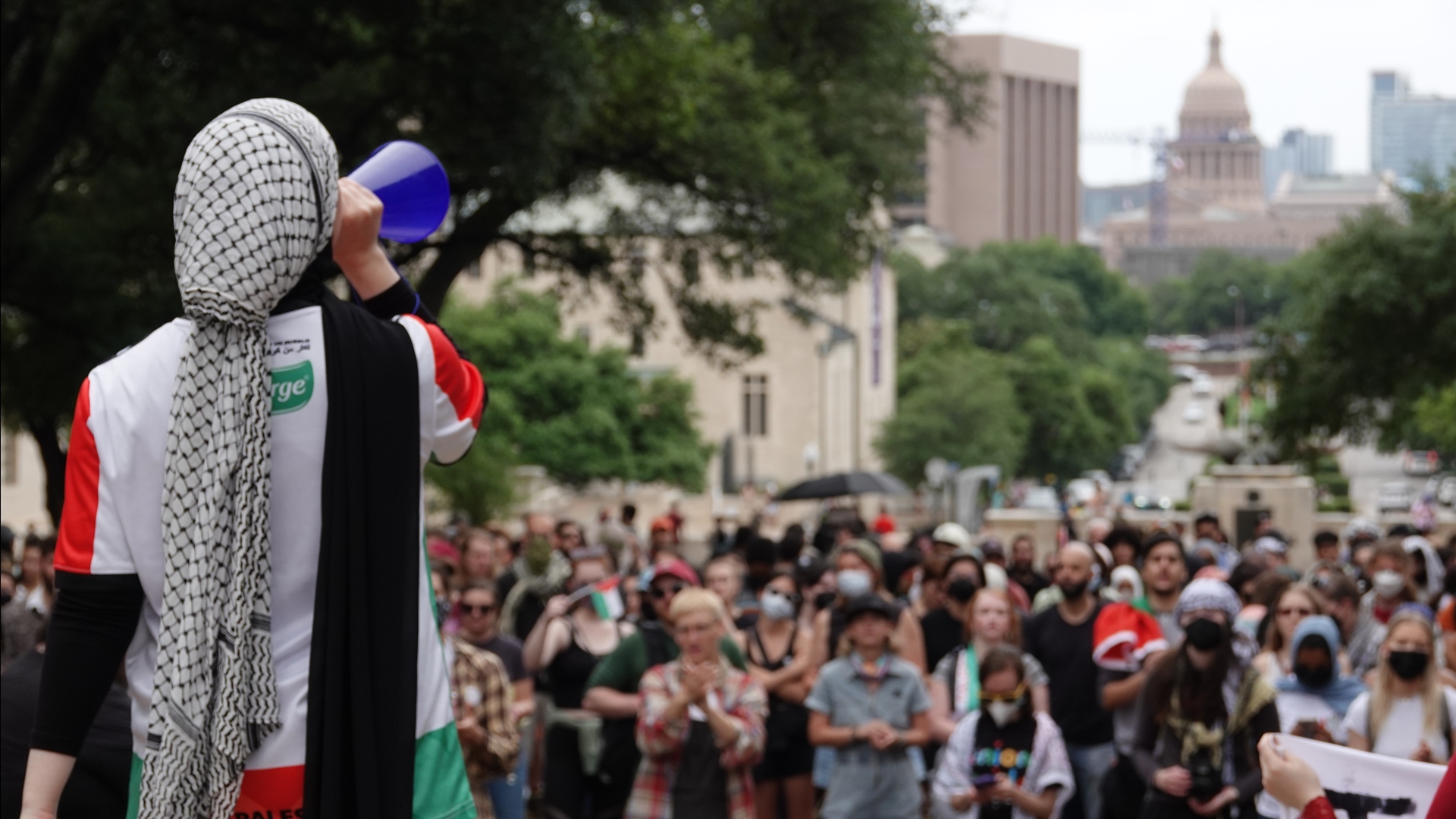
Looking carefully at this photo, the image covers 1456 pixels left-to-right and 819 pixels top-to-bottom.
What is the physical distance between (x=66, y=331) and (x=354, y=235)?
14047mm

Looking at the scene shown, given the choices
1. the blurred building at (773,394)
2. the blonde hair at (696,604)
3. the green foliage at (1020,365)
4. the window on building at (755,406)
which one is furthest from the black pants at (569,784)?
→ the window on building at (755,406)

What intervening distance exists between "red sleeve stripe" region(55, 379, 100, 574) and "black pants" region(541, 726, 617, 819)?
735 centimetres

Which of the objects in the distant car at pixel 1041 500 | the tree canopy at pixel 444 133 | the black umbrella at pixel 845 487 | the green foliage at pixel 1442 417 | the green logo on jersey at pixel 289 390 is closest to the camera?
the green logo on jersey at pixel 289 390

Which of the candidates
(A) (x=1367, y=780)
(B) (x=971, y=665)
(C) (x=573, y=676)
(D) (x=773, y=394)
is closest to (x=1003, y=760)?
(B) (x=971, y=665)

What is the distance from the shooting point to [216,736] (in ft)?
9.35

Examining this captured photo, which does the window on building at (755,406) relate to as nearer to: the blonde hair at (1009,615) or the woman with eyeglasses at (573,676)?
the woman with eyeglasses at (573,676)

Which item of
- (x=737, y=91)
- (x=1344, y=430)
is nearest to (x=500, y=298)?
(x=1344, y=430)

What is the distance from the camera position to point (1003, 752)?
27.2ft

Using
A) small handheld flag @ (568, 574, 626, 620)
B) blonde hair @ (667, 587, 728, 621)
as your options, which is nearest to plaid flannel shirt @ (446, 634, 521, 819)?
blonde hair @ (667, 587, 728, 621)

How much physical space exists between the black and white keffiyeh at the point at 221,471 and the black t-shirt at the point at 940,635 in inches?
335

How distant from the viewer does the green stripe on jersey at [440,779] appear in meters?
3.08

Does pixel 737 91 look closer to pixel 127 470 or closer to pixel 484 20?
pixel 484 20

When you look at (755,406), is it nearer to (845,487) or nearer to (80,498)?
(845,487)

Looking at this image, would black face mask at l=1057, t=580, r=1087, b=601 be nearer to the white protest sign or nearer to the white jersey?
the white protest sign
